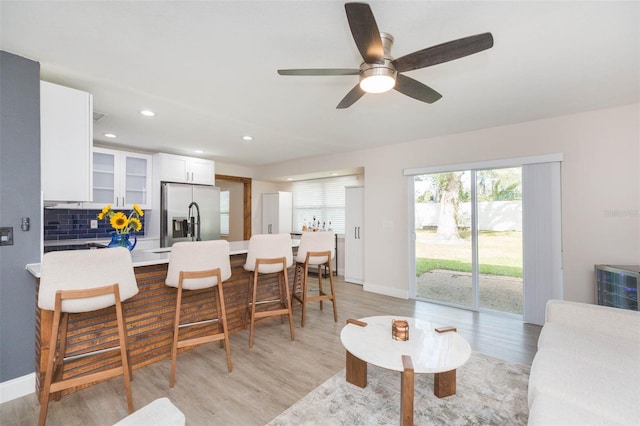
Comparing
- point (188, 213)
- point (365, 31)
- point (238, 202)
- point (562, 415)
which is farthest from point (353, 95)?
point (238, 202)

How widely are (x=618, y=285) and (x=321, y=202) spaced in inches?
193

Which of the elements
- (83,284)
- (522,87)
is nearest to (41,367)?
(83,284)

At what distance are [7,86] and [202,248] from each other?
177 cm

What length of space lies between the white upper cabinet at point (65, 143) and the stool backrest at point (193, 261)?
0.98 meters

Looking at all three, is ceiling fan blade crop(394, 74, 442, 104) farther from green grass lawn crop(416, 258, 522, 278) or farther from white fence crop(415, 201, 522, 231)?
green grass lawn crop(416, 258, 522, 278)

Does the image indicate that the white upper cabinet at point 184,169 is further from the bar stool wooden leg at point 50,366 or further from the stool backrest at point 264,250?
the bar stool wooden leg at point 50,366

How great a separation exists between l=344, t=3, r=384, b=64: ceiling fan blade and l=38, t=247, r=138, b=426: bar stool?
6.54ft

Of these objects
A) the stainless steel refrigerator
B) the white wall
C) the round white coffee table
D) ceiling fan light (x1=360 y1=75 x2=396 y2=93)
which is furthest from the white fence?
the stainless steel refrigerator

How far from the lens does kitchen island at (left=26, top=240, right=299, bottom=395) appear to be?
6.90ft

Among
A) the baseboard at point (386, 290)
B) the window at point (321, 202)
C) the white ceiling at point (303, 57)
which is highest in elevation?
the white ceiling at point (303, 57)

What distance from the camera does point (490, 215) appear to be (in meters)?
3.95

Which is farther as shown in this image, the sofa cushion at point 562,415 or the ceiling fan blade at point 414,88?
the ceiling fan blade at point 414,88

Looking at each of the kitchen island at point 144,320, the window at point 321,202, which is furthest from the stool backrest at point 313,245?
the window at point 321,202

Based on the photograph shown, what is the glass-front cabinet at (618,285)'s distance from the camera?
266 cm
